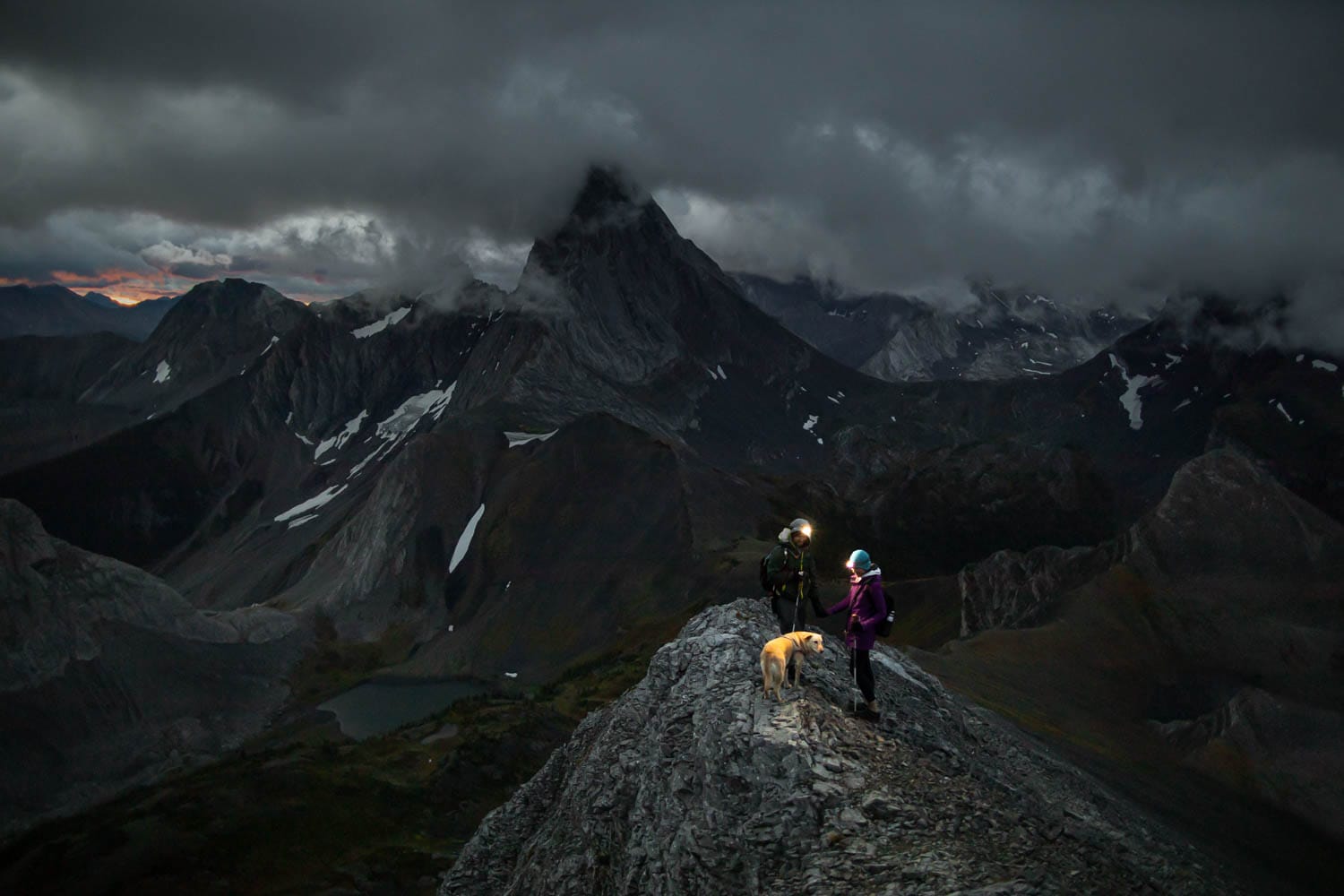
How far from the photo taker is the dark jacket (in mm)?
20625

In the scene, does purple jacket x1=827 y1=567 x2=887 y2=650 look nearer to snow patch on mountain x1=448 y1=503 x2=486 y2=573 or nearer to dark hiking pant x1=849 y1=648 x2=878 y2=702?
dark hiking pant x1=849 y1=648 x2=878 y2=702

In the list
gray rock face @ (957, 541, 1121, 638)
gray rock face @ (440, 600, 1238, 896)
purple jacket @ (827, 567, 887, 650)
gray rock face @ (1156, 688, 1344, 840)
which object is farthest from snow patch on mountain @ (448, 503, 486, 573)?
purple jacket @ (827, 567, 887, 650)

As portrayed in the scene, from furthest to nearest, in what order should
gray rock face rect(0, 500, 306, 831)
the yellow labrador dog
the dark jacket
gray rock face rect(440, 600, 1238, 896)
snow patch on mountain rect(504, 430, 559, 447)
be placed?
snow patch on mountain rect(504, 430, 559, 447)
gray rock face rect(0, 500, 306, 831)
the dark jacket
the yellow labrador dog
gray rock face rect(440, 600, 1238, 896)

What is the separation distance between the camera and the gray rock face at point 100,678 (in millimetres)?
94750

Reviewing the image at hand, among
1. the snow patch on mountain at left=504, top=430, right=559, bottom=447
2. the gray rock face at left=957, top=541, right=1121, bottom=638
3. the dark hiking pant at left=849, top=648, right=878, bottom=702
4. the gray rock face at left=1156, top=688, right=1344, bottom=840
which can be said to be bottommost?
the gray rock face at left=1156, top=688, right=1344, bottom=840

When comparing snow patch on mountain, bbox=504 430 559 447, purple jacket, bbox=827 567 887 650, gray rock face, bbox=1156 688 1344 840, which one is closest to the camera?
purple jacket, bbox=827 567 887 650

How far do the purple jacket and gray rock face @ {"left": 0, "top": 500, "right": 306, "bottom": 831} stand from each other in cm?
10516

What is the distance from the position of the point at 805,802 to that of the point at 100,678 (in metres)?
123

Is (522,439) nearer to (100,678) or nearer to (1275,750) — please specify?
(100,678)

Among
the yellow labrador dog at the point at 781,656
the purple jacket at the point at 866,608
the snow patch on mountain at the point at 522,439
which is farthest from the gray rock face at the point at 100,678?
the purple jacket at the point at 866,608

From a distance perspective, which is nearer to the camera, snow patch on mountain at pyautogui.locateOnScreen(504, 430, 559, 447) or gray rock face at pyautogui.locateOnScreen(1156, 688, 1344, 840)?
gray rock face at pyautogui.locateOnScreen(1156, 688, 1344, 840)

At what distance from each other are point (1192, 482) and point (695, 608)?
2842 inches

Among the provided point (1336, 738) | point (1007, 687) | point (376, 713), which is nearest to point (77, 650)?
point (376, 713)

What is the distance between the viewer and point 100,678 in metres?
108
